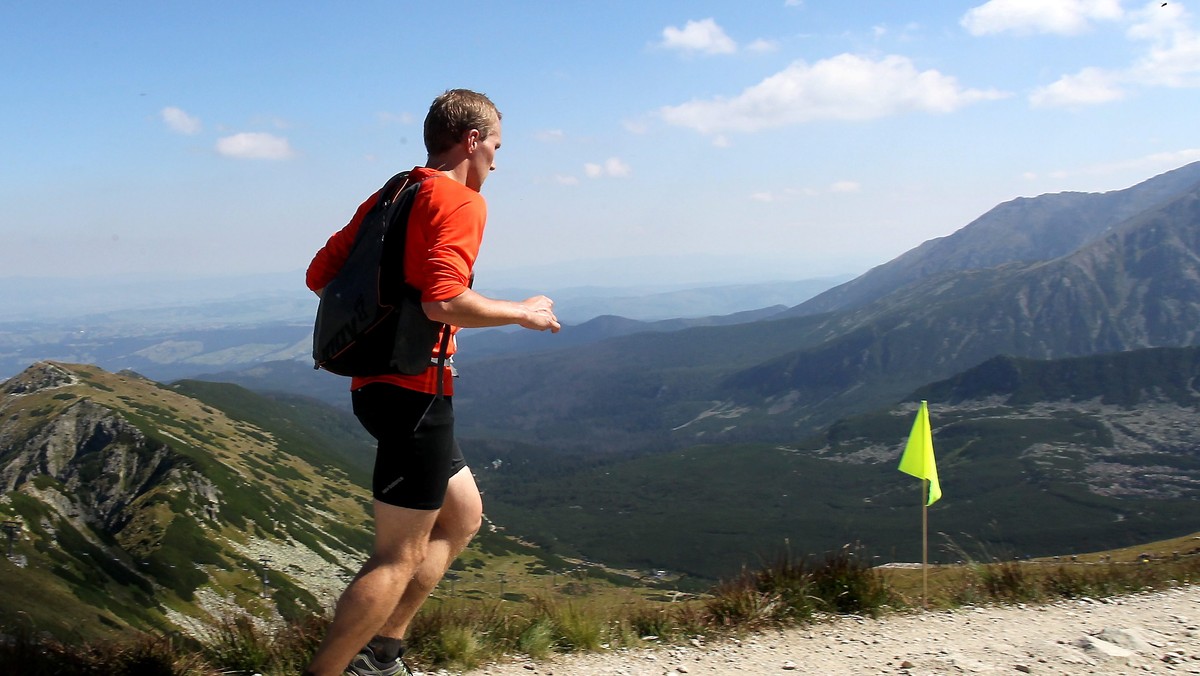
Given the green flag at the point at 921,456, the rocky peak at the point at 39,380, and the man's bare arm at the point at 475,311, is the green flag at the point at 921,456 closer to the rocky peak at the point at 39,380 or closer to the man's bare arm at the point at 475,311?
the man's bare arm at the point at 475,311

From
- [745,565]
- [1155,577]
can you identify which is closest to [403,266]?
[745,565]

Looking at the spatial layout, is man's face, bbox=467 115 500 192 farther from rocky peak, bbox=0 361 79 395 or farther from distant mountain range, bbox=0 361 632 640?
rocky peak, bbox=0 361 79 395

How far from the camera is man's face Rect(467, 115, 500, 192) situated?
5086 mm

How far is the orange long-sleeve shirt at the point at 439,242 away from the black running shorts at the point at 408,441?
0.08 metres

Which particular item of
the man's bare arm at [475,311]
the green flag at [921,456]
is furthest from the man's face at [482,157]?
the green flag at [921,456]

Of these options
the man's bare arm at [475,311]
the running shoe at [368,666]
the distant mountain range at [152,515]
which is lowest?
the distant mountain range at [152,515]

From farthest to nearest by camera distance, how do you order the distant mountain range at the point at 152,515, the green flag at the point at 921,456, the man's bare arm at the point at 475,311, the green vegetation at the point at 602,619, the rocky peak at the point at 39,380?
the rocky peak at the point at 39,380 → the distant mountain range at the point at 152,515 → the green flag at the point at 921,456 → the green vegetation at the point at 602,619 → the man's bare arm at the point at 475,311

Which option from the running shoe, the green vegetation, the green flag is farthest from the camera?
the green flag

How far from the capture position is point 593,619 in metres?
7.46

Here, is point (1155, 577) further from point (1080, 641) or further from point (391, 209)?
point (391, 209)

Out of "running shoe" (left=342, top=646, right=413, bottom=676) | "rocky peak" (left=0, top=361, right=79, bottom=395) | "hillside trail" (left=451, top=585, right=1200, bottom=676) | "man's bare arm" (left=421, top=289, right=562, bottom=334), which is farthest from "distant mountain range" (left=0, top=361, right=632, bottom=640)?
"man's bare arm" (left=421, top=289, right=562, bottom=334)

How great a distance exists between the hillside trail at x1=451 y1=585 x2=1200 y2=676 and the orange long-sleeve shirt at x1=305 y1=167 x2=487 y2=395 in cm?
265

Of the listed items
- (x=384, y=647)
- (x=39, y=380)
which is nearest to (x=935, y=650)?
(x=384, y=647)

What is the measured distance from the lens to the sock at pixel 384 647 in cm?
543
